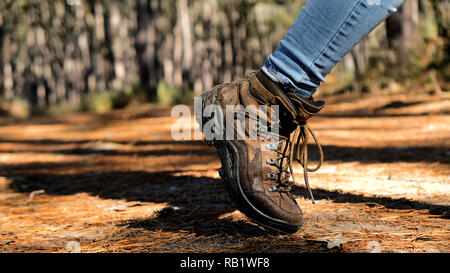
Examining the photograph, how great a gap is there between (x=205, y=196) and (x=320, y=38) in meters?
1.02

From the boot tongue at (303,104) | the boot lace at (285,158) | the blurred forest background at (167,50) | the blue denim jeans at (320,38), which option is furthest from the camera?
the blurred forest background at (167,50)

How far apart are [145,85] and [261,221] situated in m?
9.36

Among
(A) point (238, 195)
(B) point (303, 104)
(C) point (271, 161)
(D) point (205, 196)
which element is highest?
(B) point (303, 104)

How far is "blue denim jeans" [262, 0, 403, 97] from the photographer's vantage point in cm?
136

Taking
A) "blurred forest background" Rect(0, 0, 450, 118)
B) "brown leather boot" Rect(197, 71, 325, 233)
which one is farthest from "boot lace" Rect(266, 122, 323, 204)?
"blurred forest background" Rect(0, 0, 450, 118)

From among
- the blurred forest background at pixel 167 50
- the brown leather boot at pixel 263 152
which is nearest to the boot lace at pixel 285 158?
the brown leather boot at pixel 263 152

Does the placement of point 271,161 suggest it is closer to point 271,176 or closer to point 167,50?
point 271,176

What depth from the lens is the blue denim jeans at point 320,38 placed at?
1362mm

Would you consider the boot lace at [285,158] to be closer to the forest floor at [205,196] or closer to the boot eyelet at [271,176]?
the boot eyelet at [271,176]

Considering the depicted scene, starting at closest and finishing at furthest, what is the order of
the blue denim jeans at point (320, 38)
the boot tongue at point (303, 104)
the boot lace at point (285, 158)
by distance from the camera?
the blue denim jeans at point (320, 38), the boot tongue at point (303, 104), the boot lace at point (285, 158)

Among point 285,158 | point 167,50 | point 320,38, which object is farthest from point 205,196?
point 167,50

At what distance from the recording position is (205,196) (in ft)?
6.98

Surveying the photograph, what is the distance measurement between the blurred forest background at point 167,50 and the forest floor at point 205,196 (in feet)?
6.07
